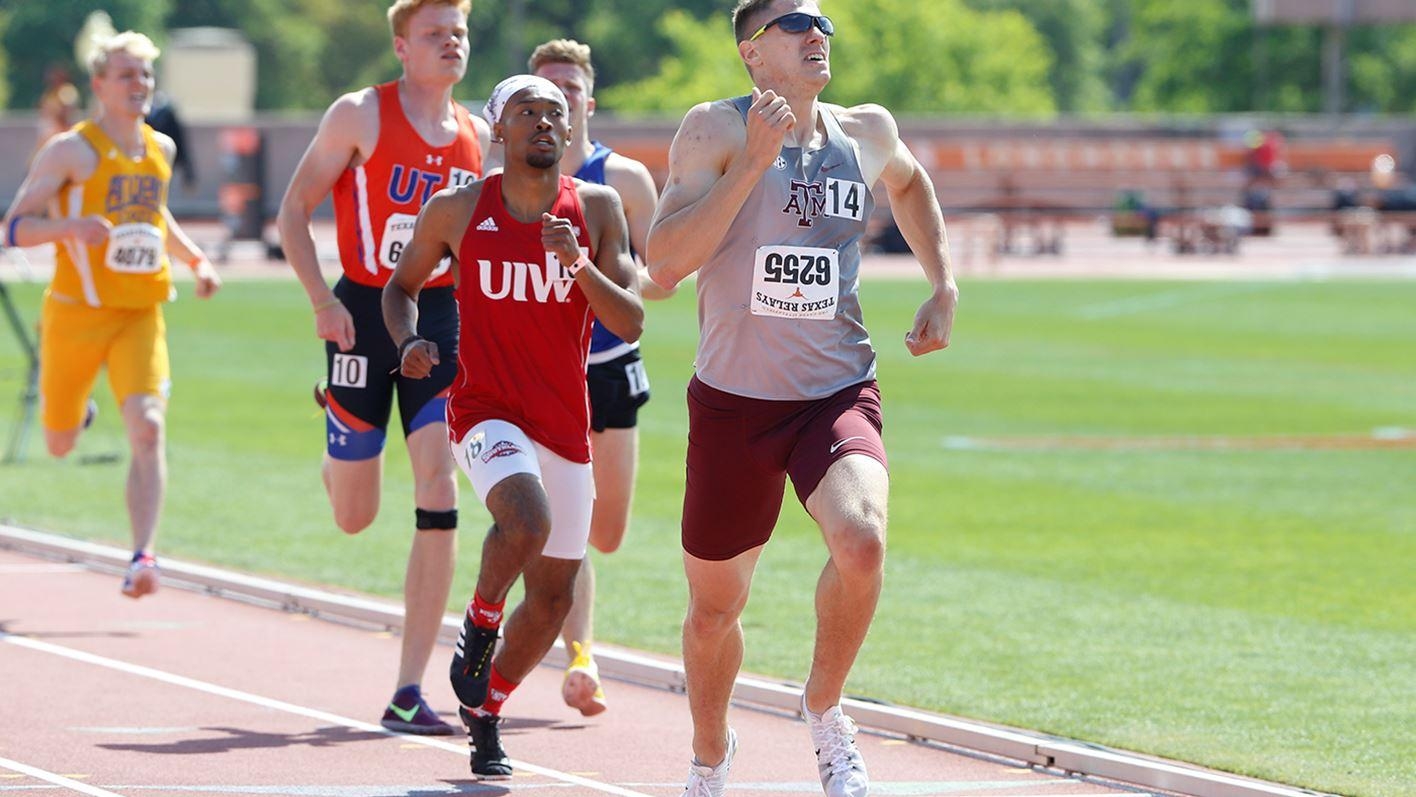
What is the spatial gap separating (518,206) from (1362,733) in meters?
3.38

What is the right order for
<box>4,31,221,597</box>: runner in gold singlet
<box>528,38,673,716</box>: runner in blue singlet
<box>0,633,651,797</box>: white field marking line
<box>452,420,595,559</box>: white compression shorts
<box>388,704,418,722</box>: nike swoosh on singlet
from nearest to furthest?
<box>452,420,595,559</box>: white compression shorts → <box>0,633,651,797</box>: white field marking line → <box>388,704,418,722</box>: nike swoosh on singlet → <box>528,38,673,716</box>: runner in blue singlet → <box>4,31,221,597</box>: runner in gold singlet

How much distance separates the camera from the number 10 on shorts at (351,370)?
852 centimetres

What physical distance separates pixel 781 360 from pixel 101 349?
16.3 ft

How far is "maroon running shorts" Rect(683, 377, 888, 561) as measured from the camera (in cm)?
667

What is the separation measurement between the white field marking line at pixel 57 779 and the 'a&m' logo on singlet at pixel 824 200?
264 cm

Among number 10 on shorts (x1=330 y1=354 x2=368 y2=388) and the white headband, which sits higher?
the white headband

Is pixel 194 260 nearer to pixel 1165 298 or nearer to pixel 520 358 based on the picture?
pixel 520 358

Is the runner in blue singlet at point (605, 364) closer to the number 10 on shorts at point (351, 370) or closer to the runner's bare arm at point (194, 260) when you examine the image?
the number 10 on shorts at point (351, 370)

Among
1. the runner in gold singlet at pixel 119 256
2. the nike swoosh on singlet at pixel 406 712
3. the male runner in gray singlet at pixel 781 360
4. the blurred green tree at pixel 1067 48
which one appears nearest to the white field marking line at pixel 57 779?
the nike swoosh on singlet at pixel 406 712

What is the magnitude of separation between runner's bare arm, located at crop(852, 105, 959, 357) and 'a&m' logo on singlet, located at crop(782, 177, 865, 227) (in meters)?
0.20

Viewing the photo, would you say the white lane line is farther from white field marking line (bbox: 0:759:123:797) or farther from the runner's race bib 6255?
the runner's race bib 6255

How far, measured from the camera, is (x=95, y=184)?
10.6 meters

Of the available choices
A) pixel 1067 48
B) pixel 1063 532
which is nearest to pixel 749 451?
pixel 1063 532

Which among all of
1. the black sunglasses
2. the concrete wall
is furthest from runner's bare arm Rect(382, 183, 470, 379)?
the concrete wall
